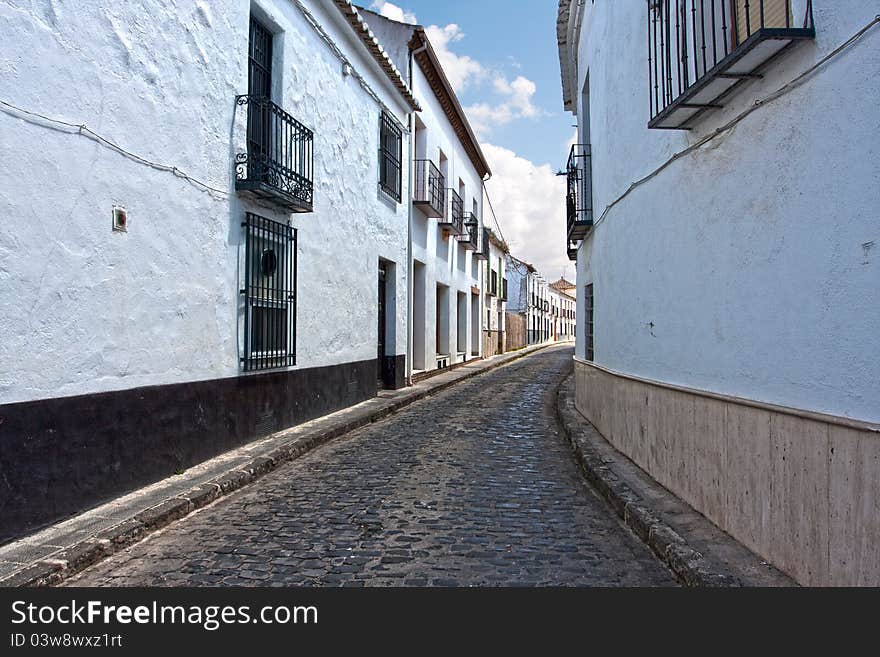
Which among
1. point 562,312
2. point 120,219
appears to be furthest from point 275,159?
point 562,312

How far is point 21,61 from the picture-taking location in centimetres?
365

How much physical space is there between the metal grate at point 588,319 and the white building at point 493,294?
38.3ft

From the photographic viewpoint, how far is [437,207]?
14.7m

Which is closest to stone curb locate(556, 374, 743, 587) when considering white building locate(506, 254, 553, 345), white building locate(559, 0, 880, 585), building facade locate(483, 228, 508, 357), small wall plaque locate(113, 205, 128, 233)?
white building locate(559, 0, 880, 585)

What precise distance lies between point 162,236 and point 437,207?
33.3 ft

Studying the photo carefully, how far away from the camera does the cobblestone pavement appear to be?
11.2ft

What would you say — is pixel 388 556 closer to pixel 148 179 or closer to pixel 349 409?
pixel 148 179

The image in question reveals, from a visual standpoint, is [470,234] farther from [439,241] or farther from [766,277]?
[766,277]

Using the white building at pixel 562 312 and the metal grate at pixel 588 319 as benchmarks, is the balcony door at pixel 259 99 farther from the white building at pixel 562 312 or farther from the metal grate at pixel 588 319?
the white building at pixel 562 312

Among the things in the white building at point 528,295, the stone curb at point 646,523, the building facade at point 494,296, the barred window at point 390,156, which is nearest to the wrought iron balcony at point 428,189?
the barred window at point 390,156

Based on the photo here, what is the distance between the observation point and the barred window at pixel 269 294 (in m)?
6.38

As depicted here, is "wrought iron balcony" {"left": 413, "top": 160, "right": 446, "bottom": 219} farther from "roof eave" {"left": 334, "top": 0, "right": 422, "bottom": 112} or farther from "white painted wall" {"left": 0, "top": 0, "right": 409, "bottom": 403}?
"white painted wall" {"left": 0, "top": 0, "right": 409, "bottom": 403}

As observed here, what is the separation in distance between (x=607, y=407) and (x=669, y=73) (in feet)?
12.3

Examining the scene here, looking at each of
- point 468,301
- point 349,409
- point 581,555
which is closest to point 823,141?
point 581,555
